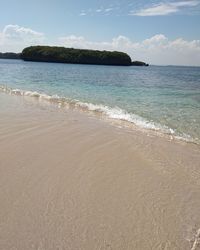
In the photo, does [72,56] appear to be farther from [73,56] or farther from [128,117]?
[128,117]

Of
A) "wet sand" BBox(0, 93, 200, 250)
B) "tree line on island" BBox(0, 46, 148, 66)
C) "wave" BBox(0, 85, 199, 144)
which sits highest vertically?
"tree line on island" BBox(0, 46, 148, 66)

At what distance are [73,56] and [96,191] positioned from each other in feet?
341

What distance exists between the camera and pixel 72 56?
10575 cm

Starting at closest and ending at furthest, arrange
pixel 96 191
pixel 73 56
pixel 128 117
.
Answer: pixel 96 191, pixel 128 117, pixel 73 56

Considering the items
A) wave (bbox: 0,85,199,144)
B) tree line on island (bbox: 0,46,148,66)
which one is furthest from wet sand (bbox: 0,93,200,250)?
tree line on island (bbox: 0,46,148,66)

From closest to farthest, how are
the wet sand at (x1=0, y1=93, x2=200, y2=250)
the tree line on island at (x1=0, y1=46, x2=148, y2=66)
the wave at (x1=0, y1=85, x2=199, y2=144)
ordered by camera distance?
the wet sand at (x1=0, y1=93, x2=200, y2=250)
the wave at (x1=0, y1=85, x2=199, y2=144)
the tree line on island at (x1=0, y1=46, x2=148, y2=66)

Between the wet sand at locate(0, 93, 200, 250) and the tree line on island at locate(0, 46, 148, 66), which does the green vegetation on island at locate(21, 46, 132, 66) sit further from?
the wet sand at locate(0, 93, 200, 250)

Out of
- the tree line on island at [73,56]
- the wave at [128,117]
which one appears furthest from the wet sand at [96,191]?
the tree line on island at [73,56]

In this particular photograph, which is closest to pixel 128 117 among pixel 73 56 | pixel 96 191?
pixel 96 191

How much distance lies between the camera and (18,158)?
5.82 metres

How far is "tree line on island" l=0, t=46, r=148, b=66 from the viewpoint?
10531 centimetres

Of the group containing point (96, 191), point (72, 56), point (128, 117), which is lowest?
point (96, 191)

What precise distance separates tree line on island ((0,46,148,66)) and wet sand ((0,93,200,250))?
9970 cm

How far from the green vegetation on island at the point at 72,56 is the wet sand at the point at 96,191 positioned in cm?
9971
